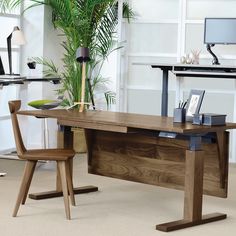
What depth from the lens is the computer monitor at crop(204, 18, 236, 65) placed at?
7.59 metres

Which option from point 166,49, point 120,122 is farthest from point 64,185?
point 166,49

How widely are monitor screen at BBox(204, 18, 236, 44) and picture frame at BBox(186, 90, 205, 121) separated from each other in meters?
2.72

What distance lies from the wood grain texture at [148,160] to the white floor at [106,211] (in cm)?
21

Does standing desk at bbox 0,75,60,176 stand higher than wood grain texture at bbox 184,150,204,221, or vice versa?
standing desk at bbox 0,75,60,176

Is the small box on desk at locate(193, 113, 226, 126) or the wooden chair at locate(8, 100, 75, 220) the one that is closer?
the small box on desk at locate(193, 113, 226, 126)

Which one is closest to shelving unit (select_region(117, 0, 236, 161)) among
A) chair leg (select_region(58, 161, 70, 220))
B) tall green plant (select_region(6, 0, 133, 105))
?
tall green plant (select_region(6, 0, 133, 105))

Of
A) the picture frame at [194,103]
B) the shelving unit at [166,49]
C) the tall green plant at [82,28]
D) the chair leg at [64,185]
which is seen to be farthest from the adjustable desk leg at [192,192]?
the tall green plant at [82,28]

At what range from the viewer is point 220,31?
7629 millimetres

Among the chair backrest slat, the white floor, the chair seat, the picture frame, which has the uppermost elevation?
the picture frame

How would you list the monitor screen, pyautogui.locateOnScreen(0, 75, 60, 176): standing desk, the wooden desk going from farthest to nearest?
1. the monitor screen
2. pyautogui.locateOnScreen(0, 75, 60, 176): standing desk
3. the wooden desk

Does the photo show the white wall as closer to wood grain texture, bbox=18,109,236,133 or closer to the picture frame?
wood grain texture, bbox=18,109,236,133

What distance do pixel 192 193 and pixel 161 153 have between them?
809 millimetres

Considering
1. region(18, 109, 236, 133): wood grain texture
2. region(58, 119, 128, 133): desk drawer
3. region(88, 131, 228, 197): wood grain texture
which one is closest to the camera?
region(18, 109, 236, 133): wood grain texture

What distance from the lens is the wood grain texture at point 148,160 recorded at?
17.1ft
